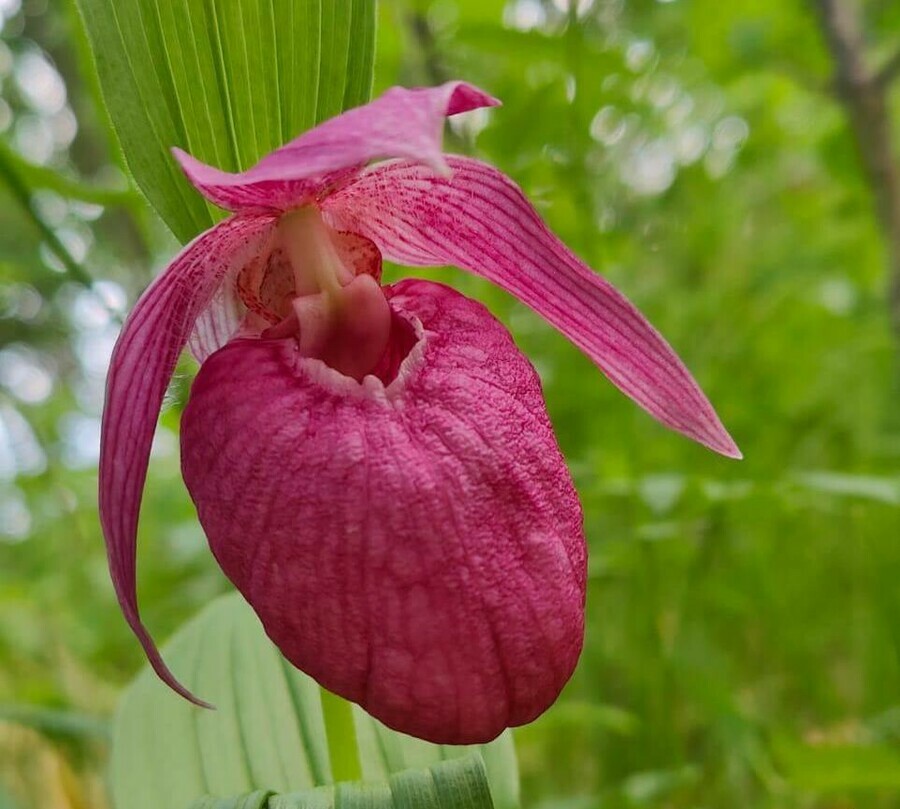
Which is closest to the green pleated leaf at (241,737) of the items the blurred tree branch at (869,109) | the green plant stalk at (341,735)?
the green plant stalk at (341,735)

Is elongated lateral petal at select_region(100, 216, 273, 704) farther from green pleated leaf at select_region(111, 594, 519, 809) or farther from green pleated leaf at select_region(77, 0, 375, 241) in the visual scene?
green pleated leaf at select_region(111, 594, 519, 809)

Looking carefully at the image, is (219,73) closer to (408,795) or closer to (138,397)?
(138,397)

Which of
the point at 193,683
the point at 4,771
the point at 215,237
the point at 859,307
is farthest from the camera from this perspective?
the point at 859,307

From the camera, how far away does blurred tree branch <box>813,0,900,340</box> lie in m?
1.70

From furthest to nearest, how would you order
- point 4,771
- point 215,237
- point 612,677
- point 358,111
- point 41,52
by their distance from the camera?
point 41,52, point 612,677, point 4,771, point 215,237, point 358,111

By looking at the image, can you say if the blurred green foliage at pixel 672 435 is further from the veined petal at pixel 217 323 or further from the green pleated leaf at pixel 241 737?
the green pleated leaf at pixel 241 737

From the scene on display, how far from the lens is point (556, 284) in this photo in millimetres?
729

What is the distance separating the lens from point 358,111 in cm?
51

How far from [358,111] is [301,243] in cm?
28

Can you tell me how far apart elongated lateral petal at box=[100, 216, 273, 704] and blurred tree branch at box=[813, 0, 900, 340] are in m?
1.43

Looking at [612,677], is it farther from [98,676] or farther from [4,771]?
[98,676]

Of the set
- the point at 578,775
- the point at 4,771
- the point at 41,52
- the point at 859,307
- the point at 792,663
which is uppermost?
the point at 41,52

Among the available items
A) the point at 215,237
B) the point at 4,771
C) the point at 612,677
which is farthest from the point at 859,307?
the point at 4,771

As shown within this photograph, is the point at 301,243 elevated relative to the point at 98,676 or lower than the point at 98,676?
elevated
